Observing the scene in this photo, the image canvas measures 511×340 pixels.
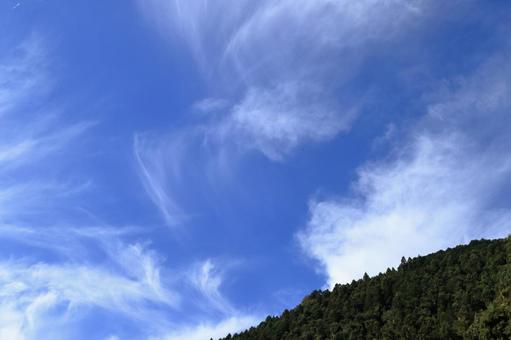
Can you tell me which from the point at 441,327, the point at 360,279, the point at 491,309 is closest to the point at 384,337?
the point at 441,327

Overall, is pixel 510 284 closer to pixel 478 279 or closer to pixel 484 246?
pixel 478 279

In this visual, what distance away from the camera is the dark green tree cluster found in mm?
103625

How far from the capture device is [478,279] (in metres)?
118

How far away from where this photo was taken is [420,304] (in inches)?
4670

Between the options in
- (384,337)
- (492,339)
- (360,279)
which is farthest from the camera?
(360,279)

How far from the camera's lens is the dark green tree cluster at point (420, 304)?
103625 mm

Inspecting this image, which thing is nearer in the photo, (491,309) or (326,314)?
(491,309)

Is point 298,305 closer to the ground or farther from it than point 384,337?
farther from it

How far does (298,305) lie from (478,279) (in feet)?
157

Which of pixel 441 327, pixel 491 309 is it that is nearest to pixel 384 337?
pixel 441 327

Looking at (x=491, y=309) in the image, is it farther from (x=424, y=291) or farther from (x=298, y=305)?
(x=298, y=305)

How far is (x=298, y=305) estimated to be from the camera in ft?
493

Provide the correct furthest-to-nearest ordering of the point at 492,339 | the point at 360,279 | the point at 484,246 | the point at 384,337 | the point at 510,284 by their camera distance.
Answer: the point at 360,279, the point at 484,246, the point at 384,337, the point at 510,284, the point at 492,339

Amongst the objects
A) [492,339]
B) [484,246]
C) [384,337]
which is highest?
[484,246]
